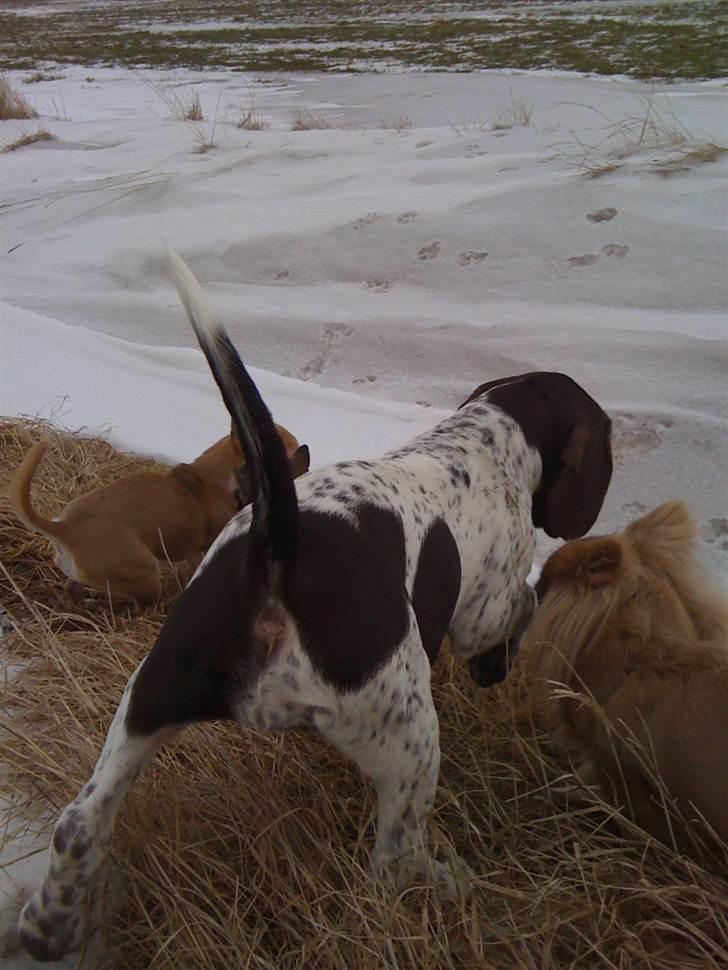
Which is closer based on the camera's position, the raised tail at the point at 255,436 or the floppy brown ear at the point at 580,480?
the raised tail at the point at 255,436

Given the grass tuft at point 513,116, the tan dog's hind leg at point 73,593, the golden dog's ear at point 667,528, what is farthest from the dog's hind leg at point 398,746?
the grass tuft at point 513,116

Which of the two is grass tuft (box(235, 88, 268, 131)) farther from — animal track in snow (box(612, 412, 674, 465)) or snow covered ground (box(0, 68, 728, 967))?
animal track in snow (box(612, 412, 674, 465))

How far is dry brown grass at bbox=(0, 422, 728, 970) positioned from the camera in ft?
5.73

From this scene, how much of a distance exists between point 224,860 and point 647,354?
11.3ft

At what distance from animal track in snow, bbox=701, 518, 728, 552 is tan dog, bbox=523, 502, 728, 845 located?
109cm

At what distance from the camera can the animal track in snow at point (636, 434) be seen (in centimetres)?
388

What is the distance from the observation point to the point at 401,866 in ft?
5.76

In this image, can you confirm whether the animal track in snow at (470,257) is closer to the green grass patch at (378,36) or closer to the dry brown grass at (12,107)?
the green grass patch at (378,36)

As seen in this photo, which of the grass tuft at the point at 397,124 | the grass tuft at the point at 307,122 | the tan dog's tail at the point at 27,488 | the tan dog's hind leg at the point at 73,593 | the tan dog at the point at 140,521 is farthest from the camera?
the grass tuft at the point at 307,122

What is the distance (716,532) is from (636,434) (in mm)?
734

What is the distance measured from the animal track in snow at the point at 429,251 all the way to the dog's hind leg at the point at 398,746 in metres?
4.50

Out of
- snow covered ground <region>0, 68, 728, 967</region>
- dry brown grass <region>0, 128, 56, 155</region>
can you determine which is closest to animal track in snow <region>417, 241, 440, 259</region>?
snow covered ground <region>0, 68, 728, 967</region>

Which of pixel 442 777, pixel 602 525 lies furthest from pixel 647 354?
pixel 442 777

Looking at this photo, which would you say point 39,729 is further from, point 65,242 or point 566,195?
point 65,242
